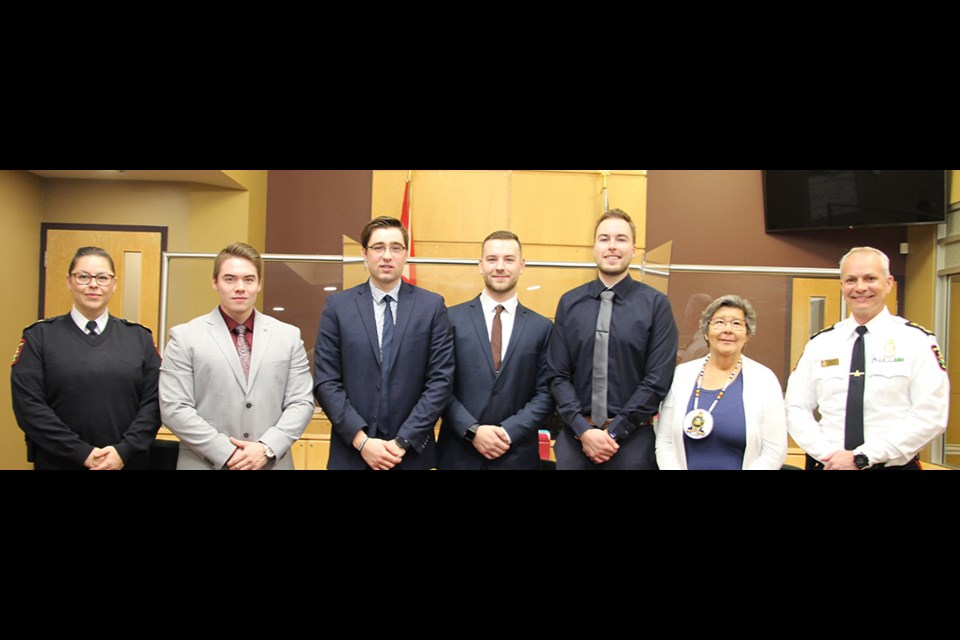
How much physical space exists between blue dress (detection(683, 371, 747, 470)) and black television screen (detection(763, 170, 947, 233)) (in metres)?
3.93

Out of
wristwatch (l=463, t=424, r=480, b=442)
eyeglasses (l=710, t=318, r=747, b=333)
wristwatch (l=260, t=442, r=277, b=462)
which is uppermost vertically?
eyeglasses (l=710, t=318, r=747, b=333)

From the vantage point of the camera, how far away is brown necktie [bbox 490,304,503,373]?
2924mm

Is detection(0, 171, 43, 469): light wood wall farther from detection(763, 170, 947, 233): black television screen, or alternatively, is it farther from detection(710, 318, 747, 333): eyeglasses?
detection(763, 170, 947, 233): black television screen

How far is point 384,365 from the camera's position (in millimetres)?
2826

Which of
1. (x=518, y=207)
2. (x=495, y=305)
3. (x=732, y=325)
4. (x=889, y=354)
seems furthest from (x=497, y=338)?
(x=518, y=207)

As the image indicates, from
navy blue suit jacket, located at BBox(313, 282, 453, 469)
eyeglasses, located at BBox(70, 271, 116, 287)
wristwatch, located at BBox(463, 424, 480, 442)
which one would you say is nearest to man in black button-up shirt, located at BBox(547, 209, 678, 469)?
wristwatch, located at BBox(463, 424, 480, 442)

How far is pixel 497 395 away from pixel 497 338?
9.8 inches

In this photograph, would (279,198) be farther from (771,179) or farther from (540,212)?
(771,179)

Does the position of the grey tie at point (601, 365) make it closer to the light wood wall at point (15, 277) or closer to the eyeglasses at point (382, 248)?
the eyeglasses at point (382, 248)

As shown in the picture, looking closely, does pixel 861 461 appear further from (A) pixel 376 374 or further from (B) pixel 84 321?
(B) pixel 84 321

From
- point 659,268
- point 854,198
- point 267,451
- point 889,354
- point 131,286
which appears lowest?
point 267,451

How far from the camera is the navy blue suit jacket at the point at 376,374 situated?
2.79 meters

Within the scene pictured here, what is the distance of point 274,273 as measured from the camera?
152 inches

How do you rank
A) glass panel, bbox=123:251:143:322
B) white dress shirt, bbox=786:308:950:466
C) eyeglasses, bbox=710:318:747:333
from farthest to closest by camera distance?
glass panel, bbox=123:251:143:322, eyeglasses, bbox=710:318:747:333, white dress shirt, bbox=786:308:950:466
